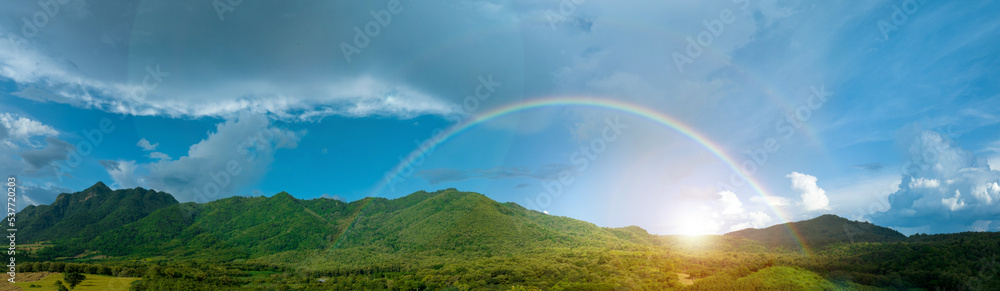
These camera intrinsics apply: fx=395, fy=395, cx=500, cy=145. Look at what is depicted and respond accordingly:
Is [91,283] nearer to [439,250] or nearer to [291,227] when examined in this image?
[439,250]

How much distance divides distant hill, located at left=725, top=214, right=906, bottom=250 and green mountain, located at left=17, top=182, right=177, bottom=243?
229m

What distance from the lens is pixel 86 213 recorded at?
522 ft

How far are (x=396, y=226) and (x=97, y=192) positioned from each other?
13682cm

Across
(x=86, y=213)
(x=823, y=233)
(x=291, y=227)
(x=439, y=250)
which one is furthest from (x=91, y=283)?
(x=823, y=233)

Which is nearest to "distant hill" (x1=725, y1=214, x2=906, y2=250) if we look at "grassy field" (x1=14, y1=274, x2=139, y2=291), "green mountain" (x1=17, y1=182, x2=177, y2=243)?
"grassy field" (x1=14, y1=274, x2=139, y2=291)

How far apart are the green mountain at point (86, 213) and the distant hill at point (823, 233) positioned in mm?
229287

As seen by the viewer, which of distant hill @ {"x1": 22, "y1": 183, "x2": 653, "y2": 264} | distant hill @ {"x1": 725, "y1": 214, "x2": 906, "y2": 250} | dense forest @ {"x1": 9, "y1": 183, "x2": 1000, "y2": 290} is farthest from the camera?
distant hill @ {"x1": 22, "y1": 183, "x2": 653, "y2": 264}

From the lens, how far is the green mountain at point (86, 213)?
14650 cm

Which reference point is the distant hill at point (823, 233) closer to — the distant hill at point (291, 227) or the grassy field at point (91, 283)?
the distant hill at point (291, 227)

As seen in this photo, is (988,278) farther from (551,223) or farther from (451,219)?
(551,223)

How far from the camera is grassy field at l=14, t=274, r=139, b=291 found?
49.7 meters

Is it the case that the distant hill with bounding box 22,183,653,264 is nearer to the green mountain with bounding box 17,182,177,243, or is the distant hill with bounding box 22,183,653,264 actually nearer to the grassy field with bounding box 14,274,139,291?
the green mountain with bounding box 17,182,177,243

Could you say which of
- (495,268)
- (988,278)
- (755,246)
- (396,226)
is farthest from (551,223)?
(988,278)

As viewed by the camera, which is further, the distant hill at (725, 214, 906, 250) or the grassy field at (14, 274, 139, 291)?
the distant hill at (725, 214, 906, 250)
